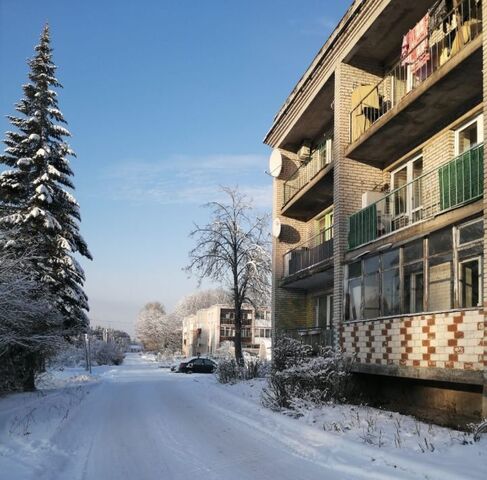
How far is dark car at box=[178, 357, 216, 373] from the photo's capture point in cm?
4462

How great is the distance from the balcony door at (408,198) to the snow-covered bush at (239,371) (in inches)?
391

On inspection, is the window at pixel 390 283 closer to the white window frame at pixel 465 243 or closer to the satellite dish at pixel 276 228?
the white window frame at pixel 465 243

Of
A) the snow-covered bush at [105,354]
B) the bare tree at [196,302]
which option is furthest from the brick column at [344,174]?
the bare tree at [196,302]

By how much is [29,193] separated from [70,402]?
374 inches

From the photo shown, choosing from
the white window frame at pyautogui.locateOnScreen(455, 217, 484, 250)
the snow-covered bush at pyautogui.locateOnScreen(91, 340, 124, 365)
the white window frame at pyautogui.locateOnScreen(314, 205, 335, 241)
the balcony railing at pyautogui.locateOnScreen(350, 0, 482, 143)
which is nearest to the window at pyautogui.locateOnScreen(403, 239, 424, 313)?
the white window frame at pyautogui.locateOnScreen(455, 217, 484, 250)

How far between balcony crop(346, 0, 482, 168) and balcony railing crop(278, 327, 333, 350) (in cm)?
525

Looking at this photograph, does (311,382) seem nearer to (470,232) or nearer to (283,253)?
(470,232)

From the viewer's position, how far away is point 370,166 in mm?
16750

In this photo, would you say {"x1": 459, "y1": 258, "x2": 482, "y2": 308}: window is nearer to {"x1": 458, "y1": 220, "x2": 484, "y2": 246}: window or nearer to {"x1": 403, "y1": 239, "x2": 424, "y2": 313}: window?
{"x1": 458, "y1": 220, "x2": 484, "y2": 246}: window

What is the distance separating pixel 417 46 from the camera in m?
13.5

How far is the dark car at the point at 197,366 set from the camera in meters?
44.6

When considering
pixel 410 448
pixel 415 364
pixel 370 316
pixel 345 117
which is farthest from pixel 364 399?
pixel 345 117

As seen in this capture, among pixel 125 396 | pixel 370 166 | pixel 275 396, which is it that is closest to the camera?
pixel 275 396

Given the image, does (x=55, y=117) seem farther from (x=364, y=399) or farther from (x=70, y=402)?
(x=364, y=399)
